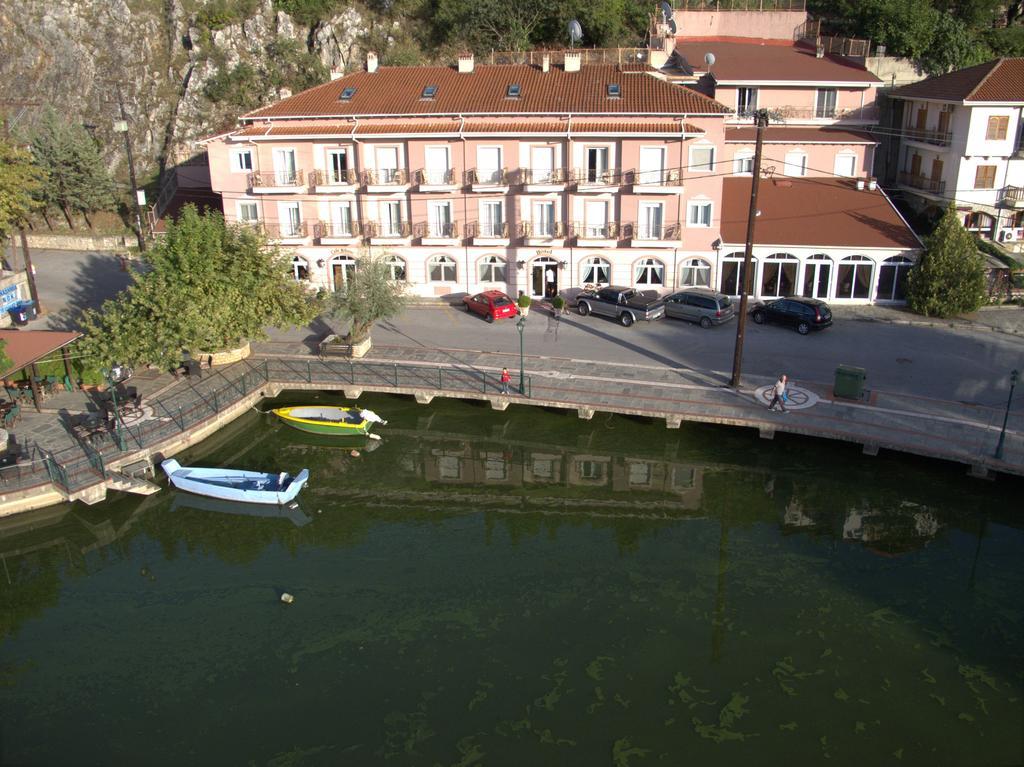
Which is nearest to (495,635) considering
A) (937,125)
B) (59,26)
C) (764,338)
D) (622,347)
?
(622,347)

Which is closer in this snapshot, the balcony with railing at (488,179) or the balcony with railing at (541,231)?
the balcony with railing at (488,179)

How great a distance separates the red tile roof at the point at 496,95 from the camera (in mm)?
40938

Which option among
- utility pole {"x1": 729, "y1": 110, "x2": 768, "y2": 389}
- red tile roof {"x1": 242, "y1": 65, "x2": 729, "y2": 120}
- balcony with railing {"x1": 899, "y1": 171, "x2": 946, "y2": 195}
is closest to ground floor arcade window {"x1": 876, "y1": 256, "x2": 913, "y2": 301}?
balcony with railing {"x1": 899, "y1": 171, "x2": 946, "y2": 195}

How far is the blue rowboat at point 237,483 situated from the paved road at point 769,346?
11107 mm

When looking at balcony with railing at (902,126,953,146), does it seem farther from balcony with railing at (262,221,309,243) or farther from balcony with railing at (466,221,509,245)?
A: balcony with railing at (262,221,309,243)

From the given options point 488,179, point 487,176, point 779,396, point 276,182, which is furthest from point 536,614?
point 276,182

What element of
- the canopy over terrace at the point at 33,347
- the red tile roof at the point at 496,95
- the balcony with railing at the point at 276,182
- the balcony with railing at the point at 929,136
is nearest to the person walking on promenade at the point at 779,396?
the red tile roof at the point at 496,95

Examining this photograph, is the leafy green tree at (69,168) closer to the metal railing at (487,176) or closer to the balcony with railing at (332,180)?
the balcony with railing at (332,180)

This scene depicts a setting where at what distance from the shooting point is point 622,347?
37.6 metres

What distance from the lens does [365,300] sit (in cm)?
3644

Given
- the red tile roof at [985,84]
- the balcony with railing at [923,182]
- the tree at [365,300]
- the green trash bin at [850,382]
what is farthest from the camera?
the balcony with railing at [923,182]

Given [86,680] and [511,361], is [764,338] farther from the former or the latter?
[86,680]

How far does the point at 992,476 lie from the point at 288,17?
5463 centimetres

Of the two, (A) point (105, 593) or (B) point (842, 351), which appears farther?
(B) point (842, 351)
